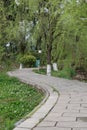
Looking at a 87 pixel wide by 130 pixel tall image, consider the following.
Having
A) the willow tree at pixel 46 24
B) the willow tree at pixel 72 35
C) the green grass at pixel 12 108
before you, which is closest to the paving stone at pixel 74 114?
the green grass at pixel 12 108

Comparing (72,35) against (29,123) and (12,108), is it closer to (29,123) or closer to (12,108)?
(12,108)

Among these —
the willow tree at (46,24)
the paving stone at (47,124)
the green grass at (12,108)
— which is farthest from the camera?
the willow tree at (46,24)

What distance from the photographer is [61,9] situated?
72.9ft

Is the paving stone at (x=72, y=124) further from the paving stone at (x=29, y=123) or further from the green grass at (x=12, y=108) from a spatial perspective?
the green grass at (x=12, y=108)

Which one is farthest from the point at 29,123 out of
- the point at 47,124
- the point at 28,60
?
the point at 28,60

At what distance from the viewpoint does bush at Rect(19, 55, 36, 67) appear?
38.9 m

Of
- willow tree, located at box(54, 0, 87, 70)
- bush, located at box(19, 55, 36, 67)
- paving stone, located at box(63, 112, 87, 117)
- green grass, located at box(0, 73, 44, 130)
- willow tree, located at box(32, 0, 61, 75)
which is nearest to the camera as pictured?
green grass, located at box(0, 73, 44, 130)

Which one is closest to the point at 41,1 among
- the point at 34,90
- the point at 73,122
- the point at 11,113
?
the point at 34,90

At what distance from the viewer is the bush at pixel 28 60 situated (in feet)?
128

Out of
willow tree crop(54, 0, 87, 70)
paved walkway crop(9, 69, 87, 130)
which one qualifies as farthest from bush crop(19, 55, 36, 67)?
paved walkway crop(9, 69, 87, 130)

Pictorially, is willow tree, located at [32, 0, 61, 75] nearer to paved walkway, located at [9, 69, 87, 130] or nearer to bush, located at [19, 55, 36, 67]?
bush, located at [19, 55, 36, 67]

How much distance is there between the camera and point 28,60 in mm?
39688

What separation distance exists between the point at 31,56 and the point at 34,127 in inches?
1329

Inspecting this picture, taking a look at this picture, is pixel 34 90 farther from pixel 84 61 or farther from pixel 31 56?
pixel 31 56
